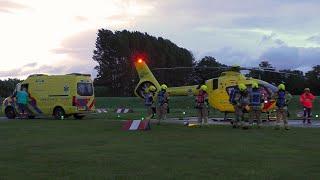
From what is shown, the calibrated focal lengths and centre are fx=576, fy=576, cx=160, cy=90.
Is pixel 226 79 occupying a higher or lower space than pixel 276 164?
higher

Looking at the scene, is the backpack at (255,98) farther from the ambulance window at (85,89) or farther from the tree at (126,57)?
the tree at (126,57)

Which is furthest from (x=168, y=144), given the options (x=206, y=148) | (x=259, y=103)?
(x=259, y=103)

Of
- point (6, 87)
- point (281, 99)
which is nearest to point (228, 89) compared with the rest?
point (281, 99)

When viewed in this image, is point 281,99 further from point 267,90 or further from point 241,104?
point 267,90

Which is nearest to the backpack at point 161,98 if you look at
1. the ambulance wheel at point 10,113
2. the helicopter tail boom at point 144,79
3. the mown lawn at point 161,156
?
the mown lawn at point 161,156

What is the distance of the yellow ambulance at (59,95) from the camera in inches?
1353

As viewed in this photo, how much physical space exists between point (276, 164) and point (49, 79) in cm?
2451

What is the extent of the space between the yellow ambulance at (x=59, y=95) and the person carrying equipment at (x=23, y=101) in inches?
9.9

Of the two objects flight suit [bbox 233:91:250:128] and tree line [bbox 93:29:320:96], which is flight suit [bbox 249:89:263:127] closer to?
flight suit [bbox 233:91:250:128]

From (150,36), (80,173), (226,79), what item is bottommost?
(80,173)

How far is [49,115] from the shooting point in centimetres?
3600

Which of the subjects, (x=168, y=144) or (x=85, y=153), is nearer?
(x=85, y=153)

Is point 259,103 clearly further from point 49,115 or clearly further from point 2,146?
point 49,115

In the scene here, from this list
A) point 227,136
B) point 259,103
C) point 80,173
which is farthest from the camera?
point 259,103
